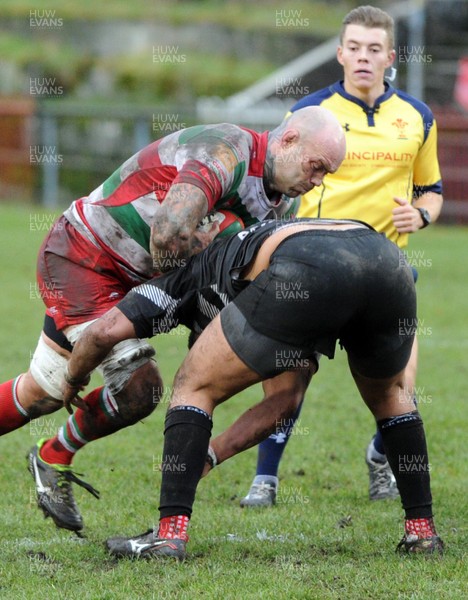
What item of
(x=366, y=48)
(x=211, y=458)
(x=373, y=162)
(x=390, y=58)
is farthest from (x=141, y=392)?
(x=390, y=58)

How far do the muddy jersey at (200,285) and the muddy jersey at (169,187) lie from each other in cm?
21

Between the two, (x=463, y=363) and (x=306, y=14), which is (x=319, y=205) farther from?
(x=306, y=14)

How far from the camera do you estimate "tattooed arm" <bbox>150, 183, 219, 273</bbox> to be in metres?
4.54

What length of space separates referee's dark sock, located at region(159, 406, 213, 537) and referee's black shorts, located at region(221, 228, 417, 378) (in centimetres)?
33

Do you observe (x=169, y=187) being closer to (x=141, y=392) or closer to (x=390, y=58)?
(x=141, y=392)

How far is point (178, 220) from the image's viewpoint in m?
4.56

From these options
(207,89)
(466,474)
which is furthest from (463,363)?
(207,89)

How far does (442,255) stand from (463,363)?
25.5 ft

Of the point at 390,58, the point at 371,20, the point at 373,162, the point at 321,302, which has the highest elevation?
the point at 371,20

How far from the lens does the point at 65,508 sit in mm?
5262

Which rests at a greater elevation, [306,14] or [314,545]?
[306,14]

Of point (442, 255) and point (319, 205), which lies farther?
point (442, 255)

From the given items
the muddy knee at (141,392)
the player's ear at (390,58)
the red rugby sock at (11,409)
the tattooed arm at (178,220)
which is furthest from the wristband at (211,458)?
the player's ear at (390,58)

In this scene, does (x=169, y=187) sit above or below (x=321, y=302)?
above
